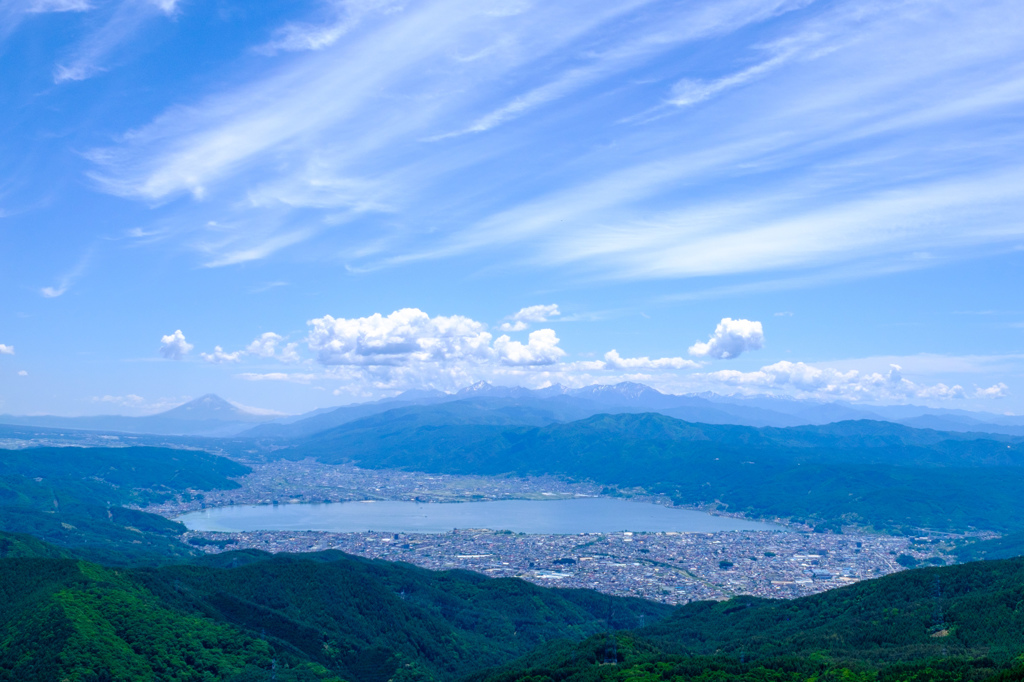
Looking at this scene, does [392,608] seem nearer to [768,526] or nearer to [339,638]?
[339,638]

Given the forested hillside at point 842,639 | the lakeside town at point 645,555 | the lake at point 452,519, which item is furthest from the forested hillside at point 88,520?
the forested hillside at point 842,639

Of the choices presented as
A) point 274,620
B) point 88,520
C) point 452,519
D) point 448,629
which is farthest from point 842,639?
point 88,520

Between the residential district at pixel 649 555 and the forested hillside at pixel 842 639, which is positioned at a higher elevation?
the forested hillside at pixel 842 639

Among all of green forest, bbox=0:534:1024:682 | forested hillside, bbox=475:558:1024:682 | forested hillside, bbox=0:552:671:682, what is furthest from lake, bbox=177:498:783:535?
forested hillside, bbox=475:558:1024:682

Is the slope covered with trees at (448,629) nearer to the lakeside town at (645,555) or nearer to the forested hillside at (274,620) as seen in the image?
the forested hillside at (274,620)

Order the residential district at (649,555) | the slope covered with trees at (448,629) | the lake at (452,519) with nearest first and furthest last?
the slope covered with trees at (448,629) < the residential district at (649,555) < the lake at (452,519)

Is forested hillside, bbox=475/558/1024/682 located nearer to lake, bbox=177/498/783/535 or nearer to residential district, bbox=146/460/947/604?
residential district, bbox=146/460/947/604

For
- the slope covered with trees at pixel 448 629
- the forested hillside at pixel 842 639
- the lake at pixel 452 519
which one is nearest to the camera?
the forested hillside at pixel 842 639
